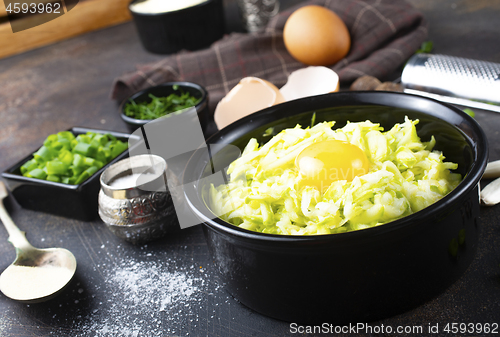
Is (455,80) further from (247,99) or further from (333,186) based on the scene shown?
(333,186)

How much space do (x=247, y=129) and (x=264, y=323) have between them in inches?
23.0

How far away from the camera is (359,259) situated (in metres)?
0.83

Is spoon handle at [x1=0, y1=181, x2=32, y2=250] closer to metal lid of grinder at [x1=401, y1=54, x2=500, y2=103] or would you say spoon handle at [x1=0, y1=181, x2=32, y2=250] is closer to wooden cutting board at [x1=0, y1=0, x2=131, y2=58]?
metal lid of grinder at [x1=401, y1=54, x2=500, y2=103]

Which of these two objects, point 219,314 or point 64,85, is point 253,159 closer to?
point 219,314

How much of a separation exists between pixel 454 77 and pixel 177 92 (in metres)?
1.26

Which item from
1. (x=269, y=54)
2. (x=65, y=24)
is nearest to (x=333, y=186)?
(x=269, y=54)

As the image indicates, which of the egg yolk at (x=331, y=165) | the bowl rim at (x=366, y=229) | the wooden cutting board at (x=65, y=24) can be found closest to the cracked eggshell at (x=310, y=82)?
the bowl rim at (x=366, y=229)

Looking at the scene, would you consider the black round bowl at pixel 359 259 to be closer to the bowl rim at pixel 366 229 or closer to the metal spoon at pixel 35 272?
the bowl rim at pixel 366 229

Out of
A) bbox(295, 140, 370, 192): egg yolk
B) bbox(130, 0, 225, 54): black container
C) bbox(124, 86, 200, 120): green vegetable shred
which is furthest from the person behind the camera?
bbox(130, 0, 225, 54): black container

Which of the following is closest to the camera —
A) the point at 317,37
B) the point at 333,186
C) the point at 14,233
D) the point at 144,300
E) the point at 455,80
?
the point at 333,186

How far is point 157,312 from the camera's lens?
1.10 meters

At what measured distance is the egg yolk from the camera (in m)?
1.04

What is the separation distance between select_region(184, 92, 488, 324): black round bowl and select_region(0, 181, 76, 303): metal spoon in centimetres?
51

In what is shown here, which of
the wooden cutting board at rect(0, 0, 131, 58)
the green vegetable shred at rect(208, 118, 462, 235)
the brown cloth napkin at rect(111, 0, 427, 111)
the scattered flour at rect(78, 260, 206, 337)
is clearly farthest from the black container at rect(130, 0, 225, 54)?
the scattered flour at rect(78, 260, 206, 337)
